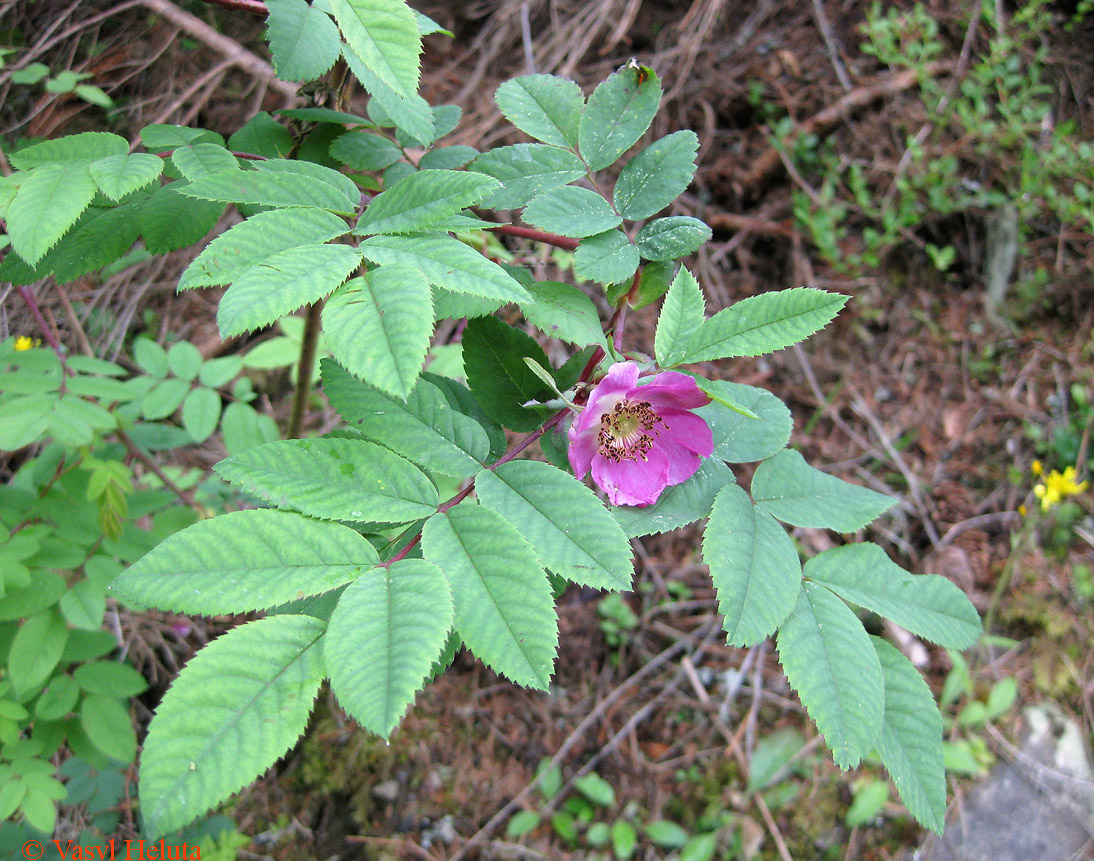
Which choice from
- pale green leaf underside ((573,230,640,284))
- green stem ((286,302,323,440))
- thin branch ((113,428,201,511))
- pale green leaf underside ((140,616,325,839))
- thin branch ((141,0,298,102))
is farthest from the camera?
thin branch ((141,0,298,102))

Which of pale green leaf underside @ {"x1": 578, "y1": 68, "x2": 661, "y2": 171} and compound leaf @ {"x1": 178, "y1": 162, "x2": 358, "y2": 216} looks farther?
pale green leaf underside @ {"x1": 578, "y1": 68, "x2": 661, "y2": 171}

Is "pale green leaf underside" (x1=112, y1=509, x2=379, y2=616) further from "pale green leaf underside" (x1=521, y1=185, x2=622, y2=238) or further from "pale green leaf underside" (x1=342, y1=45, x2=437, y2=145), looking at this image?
"pale green leaf underside" (x1=342, y1=45, x2=437, y2=145)

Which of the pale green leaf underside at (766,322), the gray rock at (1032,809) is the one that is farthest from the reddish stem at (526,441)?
the gray rock at (1032,809)

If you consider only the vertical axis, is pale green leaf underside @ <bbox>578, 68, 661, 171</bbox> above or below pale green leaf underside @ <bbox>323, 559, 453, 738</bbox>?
above

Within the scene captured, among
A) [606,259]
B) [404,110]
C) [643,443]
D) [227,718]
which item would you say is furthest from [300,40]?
[227,718]

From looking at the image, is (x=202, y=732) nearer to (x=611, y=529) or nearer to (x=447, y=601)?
(x=447, y=601)

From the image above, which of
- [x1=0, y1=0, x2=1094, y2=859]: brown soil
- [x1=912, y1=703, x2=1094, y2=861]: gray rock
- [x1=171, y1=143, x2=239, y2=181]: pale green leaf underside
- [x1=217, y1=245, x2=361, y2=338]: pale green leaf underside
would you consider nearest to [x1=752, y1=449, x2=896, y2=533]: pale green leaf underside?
[x1=217, y1=245, x2=361, y2=338]: pale green leaf underside

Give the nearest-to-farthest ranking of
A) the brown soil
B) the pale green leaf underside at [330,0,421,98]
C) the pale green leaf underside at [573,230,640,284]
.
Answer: the pale green leaf underside at [330,0,421,98] → the pale green leaf underside at [573,230,640,284] → the brown soil
